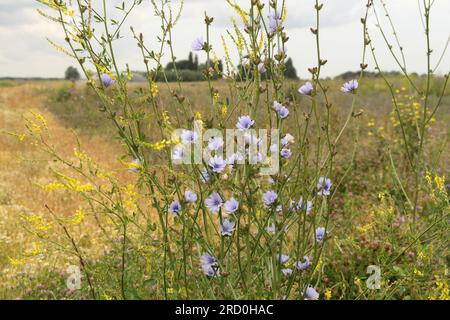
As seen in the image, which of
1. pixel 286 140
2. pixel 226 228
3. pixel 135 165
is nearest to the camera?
pixel 135 165

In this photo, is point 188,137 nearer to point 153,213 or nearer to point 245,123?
point 245,123

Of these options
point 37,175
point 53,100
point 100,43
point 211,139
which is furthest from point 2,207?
point 53,100

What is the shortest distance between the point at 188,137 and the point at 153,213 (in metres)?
3.58

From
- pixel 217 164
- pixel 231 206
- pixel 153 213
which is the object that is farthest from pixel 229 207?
pixel 153 213

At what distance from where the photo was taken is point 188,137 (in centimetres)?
186

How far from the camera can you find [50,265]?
14.3ft

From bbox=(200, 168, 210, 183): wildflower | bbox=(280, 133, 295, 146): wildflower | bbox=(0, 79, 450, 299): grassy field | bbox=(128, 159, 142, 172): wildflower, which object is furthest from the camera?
bbox=(0, 79, 450, 299): grassy field

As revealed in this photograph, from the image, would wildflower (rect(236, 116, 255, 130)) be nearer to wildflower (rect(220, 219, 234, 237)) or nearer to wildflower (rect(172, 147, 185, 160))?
wildflower (rect(172, 147, 185, 160))

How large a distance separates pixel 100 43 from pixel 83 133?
924cm

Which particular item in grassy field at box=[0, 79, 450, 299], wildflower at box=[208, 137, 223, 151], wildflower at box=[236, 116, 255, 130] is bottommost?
grassy field at box=[0, 79, 450, 299]

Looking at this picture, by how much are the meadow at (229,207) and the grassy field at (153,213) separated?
21mm

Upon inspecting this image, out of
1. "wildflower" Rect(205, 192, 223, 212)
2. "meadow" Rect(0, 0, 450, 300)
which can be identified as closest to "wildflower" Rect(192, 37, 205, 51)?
"meadow" Rect(0, 0, 450, 300)

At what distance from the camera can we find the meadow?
6.29 ft

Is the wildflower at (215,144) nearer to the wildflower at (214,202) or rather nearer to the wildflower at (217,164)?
the wildflower at (217,164)
